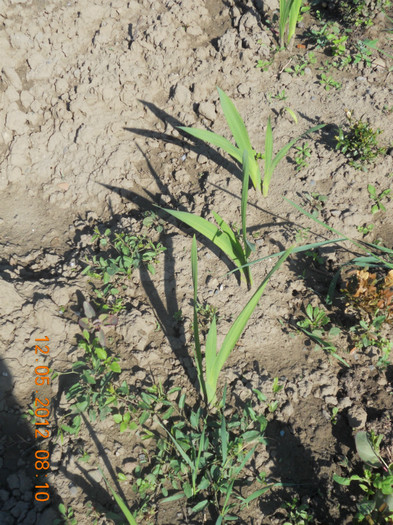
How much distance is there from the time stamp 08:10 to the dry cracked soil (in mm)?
11

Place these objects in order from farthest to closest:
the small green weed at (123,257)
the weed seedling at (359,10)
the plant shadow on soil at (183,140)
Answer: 1. the weed seedling at (359,10)
2. the plant shadow on soil at (183,140)
3. the small green weed at (123,257)

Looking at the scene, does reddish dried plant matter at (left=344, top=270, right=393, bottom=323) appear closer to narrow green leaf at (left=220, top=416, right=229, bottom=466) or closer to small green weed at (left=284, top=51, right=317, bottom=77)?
narrow green leaf at (left=220, top=416, right=229, bottom=466)

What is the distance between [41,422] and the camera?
91.6 inches

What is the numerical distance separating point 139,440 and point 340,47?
325cm

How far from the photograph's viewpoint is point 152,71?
141 inches

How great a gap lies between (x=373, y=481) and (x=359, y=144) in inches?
81.6

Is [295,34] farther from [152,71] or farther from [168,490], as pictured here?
[168,490]

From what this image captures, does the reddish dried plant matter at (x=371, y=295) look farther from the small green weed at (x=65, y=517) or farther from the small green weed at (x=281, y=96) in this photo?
the small green weed at (x=65, y=517)

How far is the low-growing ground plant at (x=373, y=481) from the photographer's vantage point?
1856 millimetres

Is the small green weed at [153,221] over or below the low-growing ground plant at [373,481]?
over

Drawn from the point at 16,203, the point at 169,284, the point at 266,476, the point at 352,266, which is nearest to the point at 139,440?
the point at 266,476

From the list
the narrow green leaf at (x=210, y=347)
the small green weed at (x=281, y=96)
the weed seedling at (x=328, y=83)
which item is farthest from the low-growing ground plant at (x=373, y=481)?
the weed seedling at (x=328, y=83)

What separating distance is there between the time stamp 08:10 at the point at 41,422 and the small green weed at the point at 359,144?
2.32m

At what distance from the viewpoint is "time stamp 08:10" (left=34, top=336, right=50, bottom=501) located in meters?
2.14
